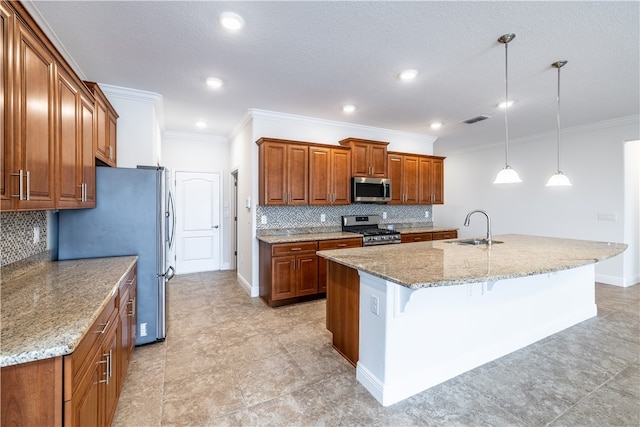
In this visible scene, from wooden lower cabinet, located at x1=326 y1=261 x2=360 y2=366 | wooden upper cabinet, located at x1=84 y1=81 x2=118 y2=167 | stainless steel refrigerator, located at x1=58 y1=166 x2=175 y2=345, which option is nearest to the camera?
wooden lower cabinet, located at x1=326 y1=261 x2=360 y2=366

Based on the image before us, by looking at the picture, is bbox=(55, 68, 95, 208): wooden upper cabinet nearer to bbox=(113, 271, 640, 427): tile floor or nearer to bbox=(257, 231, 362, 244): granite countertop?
bbox=(113, 271, 640, 427): tile floor

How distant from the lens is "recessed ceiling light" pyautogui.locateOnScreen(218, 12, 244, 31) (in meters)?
2.05

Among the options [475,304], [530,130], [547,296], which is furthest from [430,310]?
[530,130]

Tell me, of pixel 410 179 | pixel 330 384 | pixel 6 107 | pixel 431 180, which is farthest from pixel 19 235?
pixel 431 180

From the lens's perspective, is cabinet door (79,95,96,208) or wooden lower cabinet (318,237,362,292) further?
wooden lower cabinet (318,237,362,292)

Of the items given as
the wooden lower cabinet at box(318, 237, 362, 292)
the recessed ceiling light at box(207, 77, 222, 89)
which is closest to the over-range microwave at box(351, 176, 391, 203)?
the wooden lower cabinet at box(318, 237, 362, 292)

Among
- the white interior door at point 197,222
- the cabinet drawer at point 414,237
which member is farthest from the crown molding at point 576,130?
the white interior door at point 197,222

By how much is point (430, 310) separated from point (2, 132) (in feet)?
8.54

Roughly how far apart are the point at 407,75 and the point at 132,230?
3066 mm

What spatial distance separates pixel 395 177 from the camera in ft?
16.8

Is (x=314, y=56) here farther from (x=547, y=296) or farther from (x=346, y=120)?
(x=547, y=296)

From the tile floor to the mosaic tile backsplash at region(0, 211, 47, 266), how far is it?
119 cm

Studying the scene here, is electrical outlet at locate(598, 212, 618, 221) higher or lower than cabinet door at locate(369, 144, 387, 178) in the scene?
lower

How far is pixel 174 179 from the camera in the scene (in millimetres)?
5398
